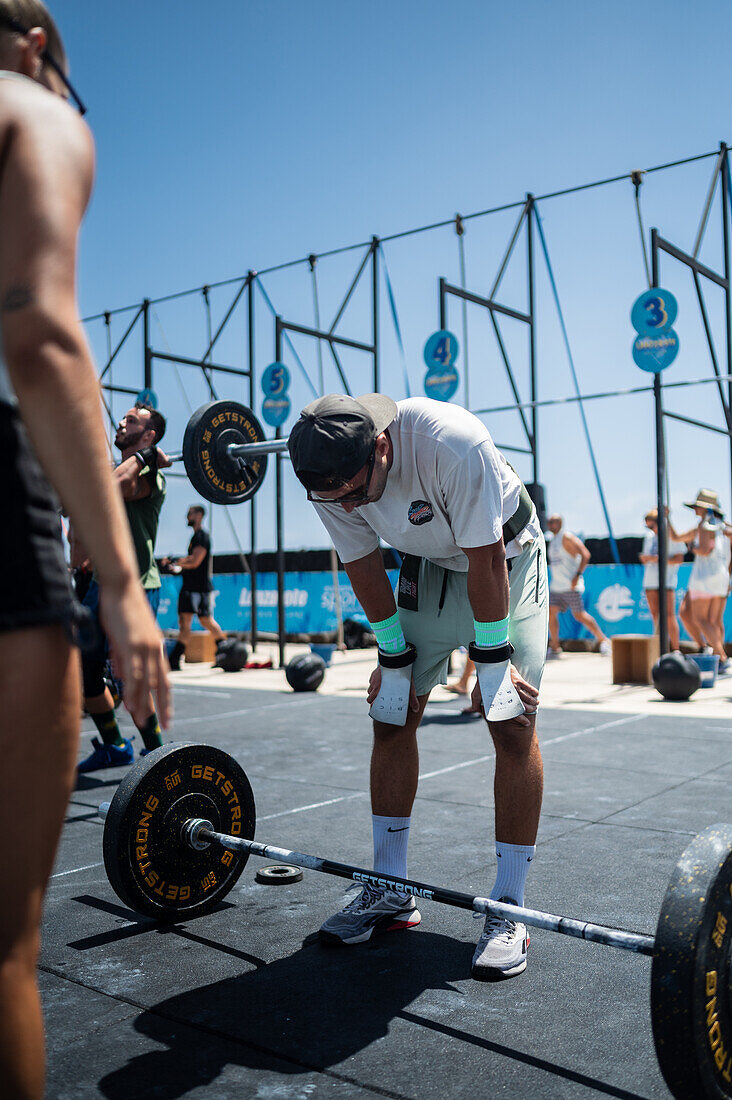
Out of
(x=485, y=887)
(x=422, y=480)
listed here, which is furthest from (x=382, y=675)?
(x=485, y=887)

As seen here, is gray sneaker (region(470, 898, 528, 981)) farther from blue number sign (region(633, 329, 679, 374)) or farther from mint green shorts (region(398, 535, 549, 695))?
blue number sign (region(633, 329, 679, 374))

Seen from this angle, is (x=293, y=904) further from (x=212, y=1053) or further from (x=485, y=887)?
(x=212, y=1053)

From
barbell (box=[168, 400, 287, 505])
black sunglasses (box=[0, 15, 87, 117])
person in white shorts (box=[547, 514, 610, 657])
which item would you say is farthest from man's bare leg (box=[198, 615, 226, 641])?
black sunglasses (box=[0, 15, 87, 117])

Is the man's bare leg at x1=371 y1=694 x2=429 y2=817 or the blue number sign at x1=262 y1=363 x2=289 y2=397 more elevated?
the blue number sign at x1=262 y1=363 x2=289 y2=397

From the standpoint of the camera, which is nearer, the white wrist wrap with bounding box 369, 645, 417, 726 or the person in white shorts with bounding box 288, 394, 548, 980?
the person in white shorts with bounding box 288, 394, 548, 980

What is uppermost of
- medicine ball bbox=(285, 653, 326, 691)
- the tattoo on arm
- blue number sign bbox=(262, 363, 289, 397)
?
blue number sign bbox=(262, 363, 289, 397)

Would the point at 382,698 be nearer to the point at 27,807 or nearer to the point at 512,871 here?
the point at 512,871

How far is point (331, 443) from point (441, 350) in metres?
6.28

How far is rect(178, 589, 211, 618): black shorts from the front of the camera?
851 centimetres

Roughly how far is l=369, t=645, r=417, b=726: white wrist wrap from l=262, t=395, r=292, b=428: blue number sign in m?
6.85

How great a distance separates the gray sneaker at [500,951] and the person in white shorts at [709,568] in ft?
18.2

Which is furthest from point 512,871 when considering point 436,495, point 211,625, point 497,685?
point 211,625

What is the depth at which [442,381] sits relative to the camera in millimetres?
7879

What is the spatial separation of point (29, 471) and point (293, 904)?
5.86 feet
